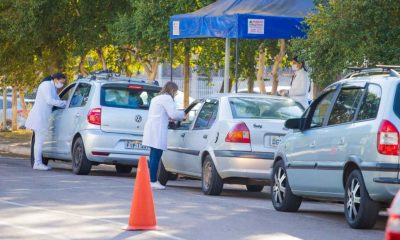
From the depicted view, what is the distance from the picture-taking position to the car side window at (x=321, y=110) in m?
13.5

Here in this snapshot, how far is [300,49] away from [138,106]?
2958 mm

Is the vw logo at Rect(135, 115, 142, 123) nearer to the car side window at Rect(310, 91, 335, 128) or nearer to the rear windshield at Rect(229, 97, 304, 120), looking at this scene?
the rear windshield at Rect(229, 97, 304, 120)

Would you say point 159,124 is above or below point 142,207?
above

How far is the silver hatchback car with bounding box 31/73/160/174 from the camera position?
2005 centimetres

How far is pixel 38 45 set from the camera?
3291cm

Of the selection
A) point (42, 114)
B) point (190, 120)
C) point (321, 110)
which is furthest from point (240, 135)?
point (42, 114)

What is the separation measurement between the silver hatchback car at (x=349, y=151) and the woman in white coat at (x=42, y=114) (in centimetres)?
804

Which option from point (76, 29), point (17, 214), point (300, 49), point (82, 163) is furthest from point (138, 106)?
point (76, 29)

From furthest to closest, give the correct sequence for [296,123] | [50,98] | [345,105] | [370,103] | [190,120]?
1. [50,98]
2. [190,120]
3. [296,123]
4. [345,105]
5. [370,103]

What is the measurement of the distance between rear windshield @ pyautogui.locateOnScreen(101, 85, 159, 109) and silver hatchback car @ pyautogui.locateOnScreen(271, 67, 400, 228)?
614 cm

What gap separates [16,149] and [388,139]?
19050 mm

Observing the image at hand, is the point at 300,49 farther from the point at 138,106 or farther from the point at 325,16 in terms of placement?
the point at 138,106

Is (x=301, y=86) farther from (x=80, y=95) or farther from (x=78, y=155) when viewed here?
(x=78, y=155)

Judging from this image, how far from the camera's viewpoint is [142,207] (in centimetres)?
1166
